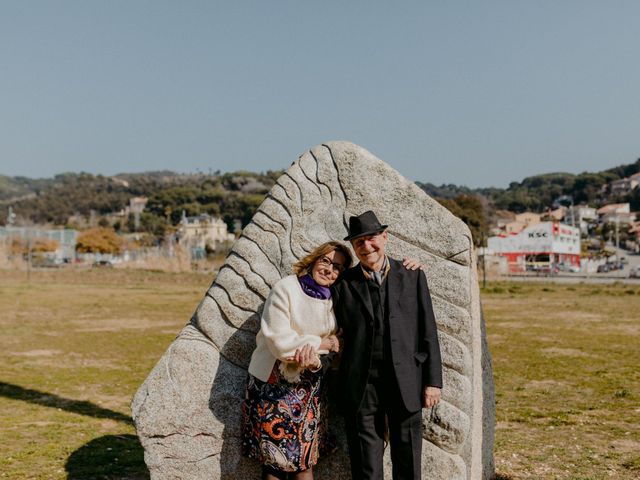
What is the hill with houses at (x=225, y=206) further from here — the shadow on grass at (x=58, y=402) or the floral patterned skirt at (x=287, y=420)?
the floral patterned skirt at (x=287, y=420)

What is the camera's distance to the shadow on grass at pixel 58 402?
332 inches

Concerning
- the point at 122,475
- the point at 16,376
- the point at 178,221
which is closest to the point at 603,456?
the point at 122,475

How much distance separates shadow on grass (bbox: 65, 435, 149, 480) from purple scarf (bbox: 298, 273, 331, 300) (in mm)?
3106

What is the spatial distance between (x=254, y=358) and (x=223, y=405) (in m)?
0.76

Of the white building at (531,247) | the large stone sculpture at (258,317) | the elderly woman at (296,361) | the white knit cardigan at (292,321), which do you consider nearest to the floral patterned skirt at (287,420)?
the elderly woman at (296,361)

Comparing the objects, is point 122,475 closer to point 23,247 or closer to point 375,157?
point 375,157

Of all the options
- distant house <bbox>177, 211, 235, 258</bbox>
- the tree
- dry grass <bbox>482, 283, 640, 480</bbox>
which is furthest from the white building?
the tree

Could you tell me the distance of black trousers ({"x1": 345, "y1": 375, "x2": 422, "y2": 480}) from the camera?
13.0ft

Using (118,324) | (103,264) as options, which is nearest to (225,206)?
(103,264)

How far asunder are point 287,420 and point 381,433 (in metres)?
0.60

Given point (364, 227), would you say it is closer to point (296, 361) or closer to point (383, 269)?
point (383, 269)

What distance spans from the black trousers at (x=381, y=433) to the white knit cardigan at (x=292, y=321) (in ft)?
1.41

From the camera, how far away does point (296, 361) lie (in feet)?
12.9

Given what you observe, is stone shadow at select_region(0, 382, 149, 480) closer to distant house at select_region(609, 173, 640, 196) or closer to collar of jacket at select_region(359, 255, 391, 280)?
collar of jacket at select_region(359, 255, 391, 280)
